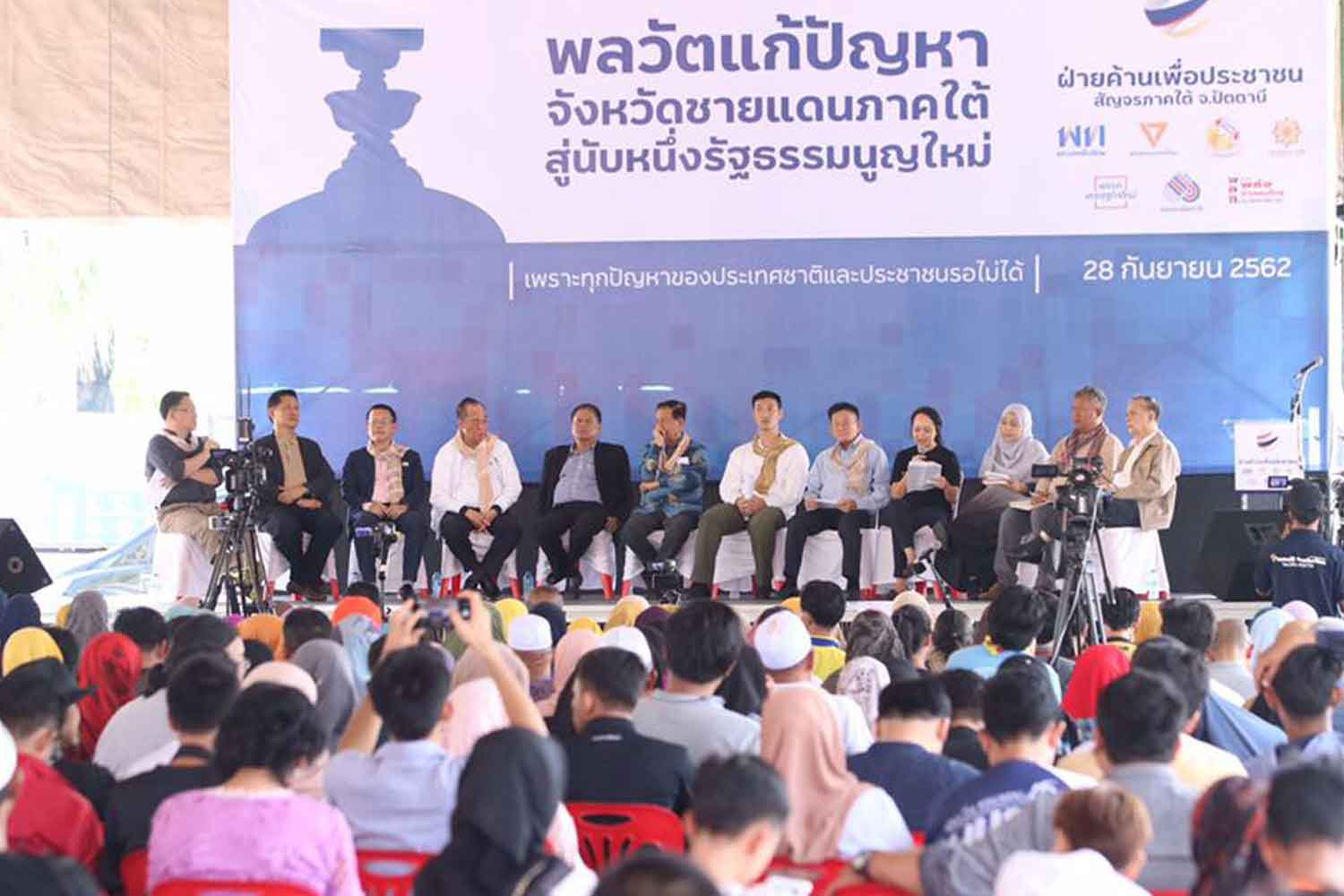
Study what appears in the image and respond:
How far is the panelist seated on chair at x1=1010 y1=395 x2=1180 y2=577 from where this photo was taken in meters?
8.33

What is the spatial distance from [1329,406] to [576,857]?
7166mm

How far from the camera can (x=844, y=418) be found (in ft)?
29.1

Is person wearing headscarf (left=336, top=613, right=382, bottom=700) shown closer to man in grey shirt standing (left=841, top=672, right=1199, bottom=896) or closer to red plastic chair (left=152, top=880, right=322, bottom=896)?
red plastic chair (left=152, top=880, right=322, bottom=896)

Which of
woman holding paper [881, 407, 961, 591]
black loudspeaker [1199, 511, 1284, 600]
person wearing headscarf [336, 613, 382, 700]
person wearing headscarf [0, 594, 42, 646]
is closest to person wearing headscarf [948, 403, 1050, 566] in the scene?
woman holding paper [881, 407, 961, 591]

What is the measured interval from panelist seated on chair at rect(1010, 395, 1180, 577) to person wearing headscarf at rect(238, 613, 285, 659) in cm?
412

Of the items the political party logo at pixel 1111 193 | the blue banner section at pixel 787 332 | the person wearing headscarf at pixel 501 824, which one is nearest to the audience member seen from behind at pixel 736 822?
the person wearing headscarf at pixel 501 824

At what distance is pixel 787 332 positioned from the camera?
9266mm

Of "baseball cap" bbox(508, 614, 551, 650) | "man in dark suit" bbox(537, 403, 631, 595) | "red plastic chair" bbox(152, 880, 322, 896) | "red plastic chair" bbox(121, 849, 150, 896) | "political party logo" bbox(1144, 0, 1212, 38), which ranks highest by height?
"political party logo" bbox(1144, 0, 1212, 38)

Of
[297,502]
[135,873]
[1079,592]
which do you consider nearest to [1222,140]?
[1079,592]

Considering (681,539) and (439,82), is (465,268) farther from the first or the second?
(681,539)

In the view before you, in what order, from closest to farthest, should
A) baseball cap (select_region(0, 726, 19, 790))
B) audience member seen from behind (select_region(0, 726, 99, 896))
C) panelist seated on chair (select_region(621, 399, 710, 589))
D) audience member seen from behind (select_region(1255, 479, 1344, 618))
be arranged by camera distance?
audience member seen from behind (select_region(0, 726, 99, 896))
baseball cap (select_region(0, 726, 19, 790))
audience member seen from behind (select_region(1255, 479, 1344, 618))
panelist seated on chair (select_region(621, 399, 710, 589))

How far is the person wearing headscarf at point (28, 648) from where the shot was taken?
183 inches

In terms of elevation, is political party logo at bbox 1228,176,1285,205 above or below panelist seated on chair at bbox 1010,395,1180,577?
above

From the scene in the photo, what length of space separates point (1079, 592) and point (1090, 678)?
266 centimetres
